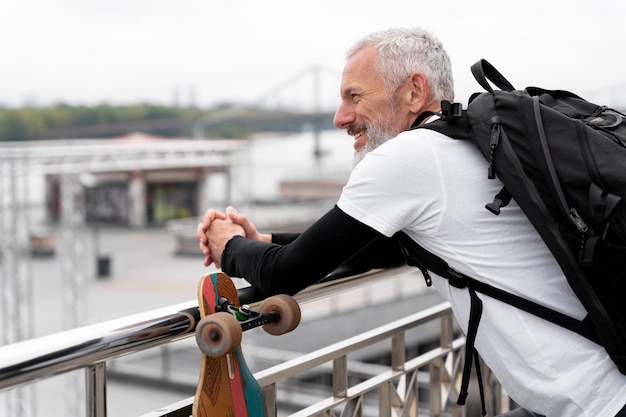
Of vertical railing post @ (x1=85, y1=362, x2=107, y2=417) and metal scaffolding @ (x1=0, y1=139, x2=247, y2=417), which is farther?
metal scaffolding @ (x1=0, y1=139, x2=247, y2=417)

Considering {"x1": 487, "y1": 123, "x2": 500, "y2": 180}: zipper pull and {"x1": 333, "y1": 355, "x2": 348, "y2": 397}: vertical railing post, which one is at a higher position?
{"x1": 487, "y1": 123, "x2": 500, "y2": 180}: zipper pull

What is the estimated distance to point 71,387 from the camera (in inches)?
517

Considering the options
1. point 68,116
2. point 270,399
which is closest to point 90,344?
point 270,399

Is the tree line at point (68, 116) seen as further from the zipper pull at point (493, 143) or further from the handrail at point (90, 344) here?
the zipper pull at point (493, 143)

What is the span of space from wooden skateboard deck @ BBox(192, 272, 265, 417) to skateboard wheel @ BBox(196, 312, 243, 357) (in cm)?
5

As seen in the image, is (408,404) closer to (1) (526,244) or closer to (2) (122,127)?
(1) (526,244)

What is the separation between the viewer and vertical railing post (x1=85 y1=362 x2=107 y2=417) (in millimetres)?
1383

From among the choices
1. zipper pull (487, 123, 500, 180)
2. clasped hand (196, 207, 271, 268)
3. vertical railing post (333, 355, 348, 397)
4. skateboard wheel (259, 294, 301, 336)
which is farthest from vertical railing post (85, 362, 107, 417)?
zipper pull (487, 123, 500, 180)

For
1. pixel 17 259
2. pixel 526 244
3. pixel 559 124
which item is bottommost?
pixel 17 259

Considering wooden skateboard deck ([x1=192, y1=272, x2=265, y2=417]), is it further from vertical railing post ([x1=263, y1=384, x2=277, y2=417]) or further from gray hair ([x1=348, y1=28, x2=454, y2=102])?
gray hair ([x1=348, y1=28, x2=454, y2=102])

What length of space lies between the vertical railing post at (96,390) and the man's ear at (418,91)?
779mm

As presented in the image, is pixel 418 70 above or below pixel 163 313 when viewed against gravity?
above

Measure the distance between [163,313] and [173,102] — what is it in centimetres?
5283

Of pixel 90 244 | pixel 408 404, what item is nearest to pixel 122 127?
pixel 90 244
